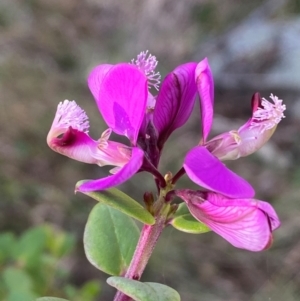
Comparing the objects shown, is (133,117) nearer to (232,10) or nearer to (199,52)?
(199,52)

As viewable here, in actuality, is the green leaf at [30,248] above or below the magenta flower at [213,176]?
below

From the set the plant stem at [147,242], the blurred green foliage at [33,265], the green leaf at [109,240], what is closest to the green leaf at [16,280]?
the blurred green foliage at [33,265]

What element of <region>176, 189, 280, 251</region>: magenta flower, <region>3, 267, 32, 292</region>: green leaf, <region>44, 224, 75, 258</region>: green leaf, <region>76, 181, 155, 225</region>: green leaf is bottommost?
<region>3, 267, 32, 292</region>: green leaf

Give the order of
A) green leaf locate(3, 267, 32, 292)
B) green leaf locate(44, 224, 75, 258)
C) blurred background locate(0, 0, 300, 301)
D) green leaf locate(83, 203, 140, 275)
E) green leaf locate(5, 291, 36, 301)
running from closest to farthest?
green leaf locate(83, 203, 140, 275), green leaf locate(5, 291, 36, 301), green leaf locate(3, 267, 32, 292), green leaf locate(44, 224, 75, 258), blurred background locate(0, 0, 300, 301)

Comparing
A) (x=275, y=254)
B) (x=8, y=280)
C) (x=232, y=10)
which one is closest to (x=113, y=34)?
Result: (x=232, y=10)

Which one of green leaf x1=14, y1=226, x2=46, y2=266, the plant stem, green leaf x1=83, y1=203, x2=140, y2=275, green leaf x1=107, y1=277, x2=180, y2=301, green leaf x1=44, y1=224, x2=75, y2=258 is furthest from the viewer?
green leaf x1=44, y1=224, x2=75, y2=258

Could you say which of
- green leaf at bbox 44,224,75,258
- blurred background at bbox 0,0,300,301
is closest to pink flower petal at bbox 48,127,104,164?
blurred background at bbox 0,0,300,301

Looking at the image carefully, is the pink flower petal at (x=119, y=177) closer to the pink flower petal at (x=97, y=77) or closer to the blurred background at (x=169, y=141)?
the pink flower petal at (x=97, y=77)

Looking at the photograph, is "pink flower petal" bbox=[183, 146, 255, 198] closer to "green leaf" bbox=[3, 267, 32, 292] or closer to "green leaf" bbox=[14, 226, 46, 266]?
"green leaf" bbox=[3, 267, 32, 292]
